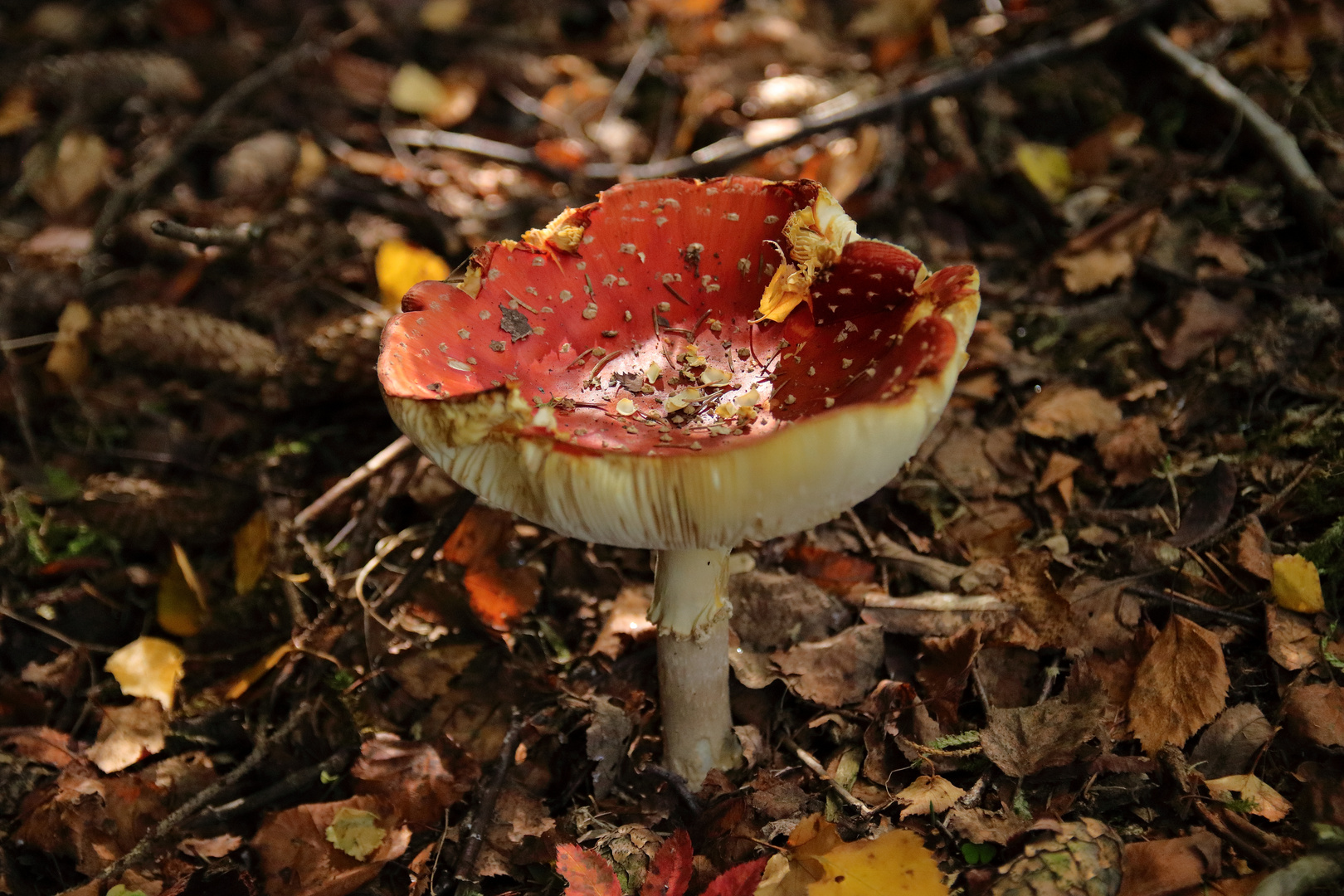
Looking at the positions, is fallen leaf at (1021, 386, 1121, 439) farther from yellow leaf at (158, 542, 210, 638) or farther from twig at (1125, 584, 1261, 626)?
yellow leaf at (158, 542, 210, 638)

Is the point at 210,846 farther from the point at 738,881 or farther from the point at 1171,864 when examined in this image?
the point at 1171,864

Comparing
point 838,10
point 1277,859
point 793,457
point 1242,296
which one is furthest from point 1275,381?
point 838,10

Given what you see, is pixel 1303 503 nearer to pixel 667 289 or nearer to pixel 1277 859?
pixel 1277 859

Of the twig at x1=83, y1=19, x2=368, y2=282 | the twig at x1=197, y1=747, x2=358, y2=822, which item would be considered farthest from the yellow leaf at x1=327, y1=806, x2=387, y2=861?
the twig at x1=83, y1=19, x2=368, y2=282

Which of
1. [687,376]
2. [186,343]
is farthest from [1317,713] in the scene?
[186,343]

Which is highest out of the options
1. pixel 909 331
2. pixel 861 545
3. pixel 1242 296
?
pixel 909 331

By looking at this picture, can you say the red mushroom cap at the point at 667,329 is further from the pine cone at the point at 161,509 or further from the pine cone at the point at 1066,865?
the pine cone at the point at 161,509

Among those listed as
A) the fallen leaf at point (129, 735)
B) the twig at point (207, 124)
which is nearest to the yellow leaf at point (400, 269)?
the twig at point (207, 124)
